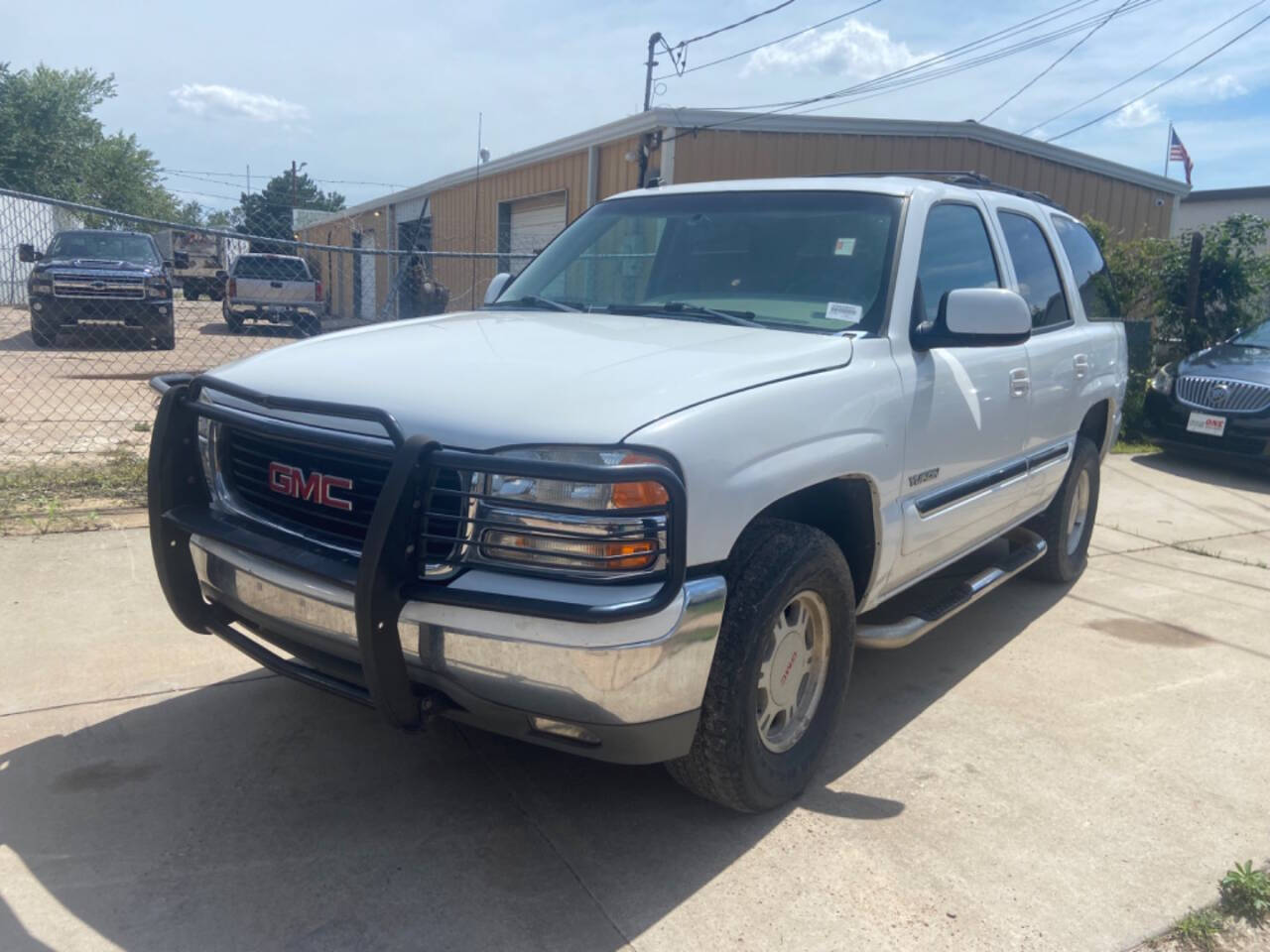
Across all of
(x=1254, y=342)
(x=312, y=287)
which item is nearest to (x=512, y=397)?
(x=1254, y=342)

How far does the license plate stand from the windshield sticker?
7427 millimetres

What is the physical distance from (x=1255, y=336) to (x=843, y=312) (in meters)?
→ 9.22

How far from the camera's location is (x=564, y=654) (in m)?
2.39

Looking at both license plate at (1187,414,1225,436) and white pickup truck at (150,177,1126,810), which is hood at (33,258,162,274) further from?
license plate at (1187,414,1225,436)

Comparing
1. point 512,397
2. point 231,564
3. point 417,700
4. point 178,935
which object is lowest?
point 178,935

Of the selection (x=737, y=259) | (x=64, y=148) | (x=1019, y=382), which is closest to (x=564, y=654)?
(x=737, y=259)

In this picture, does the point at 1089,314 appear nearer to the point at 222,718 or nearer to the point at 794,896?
the point at 794,896

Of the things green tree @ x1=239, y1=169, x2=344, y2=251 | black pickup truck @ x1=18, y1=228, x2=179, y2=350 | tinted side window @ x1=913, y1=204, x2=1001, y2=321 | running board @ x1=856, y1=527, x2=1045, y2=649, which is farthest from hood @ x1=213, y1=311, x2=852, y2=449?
green tree @ x1=239, y1=169, x2=344, y2=251

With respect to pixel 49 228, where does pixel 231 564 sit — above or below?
below

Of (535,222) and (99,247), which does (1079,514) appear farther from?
(99,247)

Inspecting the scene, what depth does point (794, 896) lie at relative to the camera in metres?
2.77

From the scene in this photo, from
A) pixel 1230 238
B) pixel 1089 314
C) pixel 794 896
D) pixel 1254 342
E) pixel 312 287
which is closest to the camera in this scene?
pixel 794 896

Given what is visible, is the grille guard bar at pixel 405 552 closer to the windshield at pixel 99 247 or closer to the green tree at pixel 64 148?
the windshield at pixel 99 247

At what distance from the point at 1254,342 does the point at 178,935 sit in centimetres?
1120
